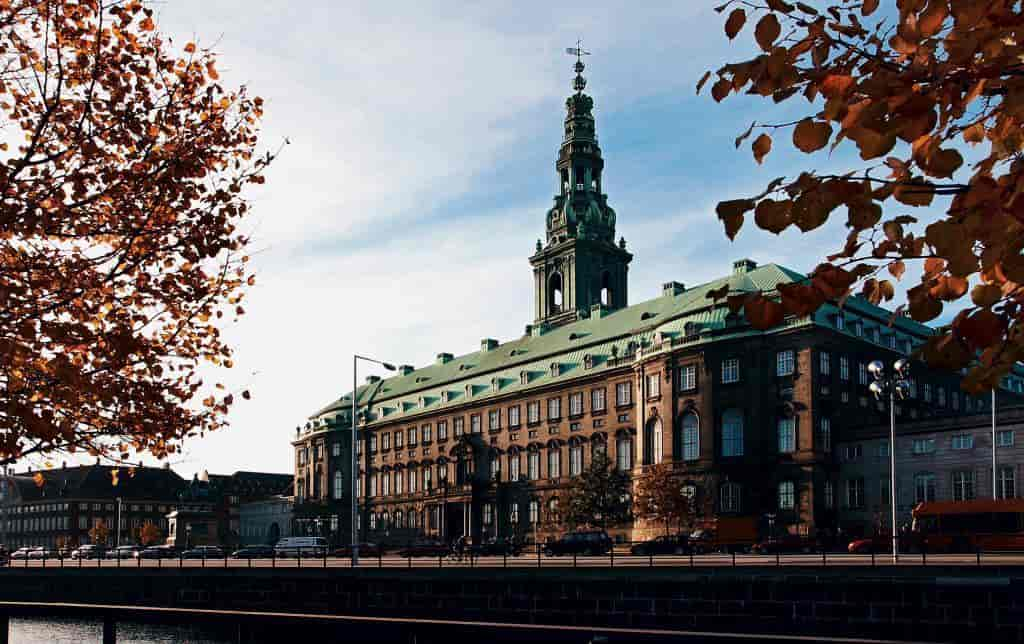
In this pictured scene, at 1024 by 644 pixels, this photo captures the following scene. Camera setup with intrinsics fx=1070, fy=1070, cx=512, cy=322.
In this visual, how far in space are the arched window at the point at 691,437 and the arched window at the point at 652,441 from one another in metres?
2.78

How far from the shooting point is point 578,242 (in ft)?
382

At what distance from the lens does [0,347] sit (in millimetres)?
11289

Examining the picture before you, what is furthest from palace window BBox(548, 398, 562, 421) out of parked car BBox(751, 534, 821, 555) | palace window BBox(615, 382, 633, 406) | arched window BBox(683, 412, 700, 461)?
parked car BBox(751, 534, 821, 555)

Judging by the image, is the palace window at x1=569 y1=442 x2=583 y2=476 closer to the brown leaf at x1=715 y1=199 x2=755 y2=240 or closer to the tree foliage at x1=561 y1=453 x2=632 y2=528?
the tree foliage at x1=561 y1=453 x2=632 y2=528

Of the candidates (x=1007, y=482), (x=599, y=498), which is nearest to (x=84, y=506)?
(x=599, y=498)

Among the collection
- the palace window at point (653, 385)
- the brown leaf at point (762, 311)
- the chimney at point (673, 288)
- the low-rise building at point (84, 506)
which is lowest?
the low-rise building at point (84, 506)

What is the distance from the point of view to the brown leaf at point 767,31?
620cm

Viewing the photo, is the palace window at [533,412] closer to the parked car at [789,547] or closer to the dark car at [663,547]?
the dark car at [663,547]

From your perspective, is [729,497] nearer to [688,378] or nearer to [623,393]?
[688,378]

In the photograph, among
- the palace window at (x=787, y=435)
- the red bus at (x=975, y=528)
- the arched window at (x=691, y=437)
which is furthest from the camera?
the arched window at (x=691, y=437)

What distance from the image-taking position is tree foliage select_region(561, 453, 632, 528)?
8500 centimetres

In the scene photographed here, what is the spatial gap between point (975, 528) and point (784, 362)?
75.8ft

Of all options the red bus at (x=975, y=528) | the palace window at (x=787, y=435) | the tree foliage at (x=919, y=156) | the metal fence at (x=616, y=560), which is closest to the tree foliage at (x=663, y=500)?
the palace window at (x=787, y=435)

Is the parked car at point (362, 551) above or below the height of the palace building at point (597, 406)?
below
